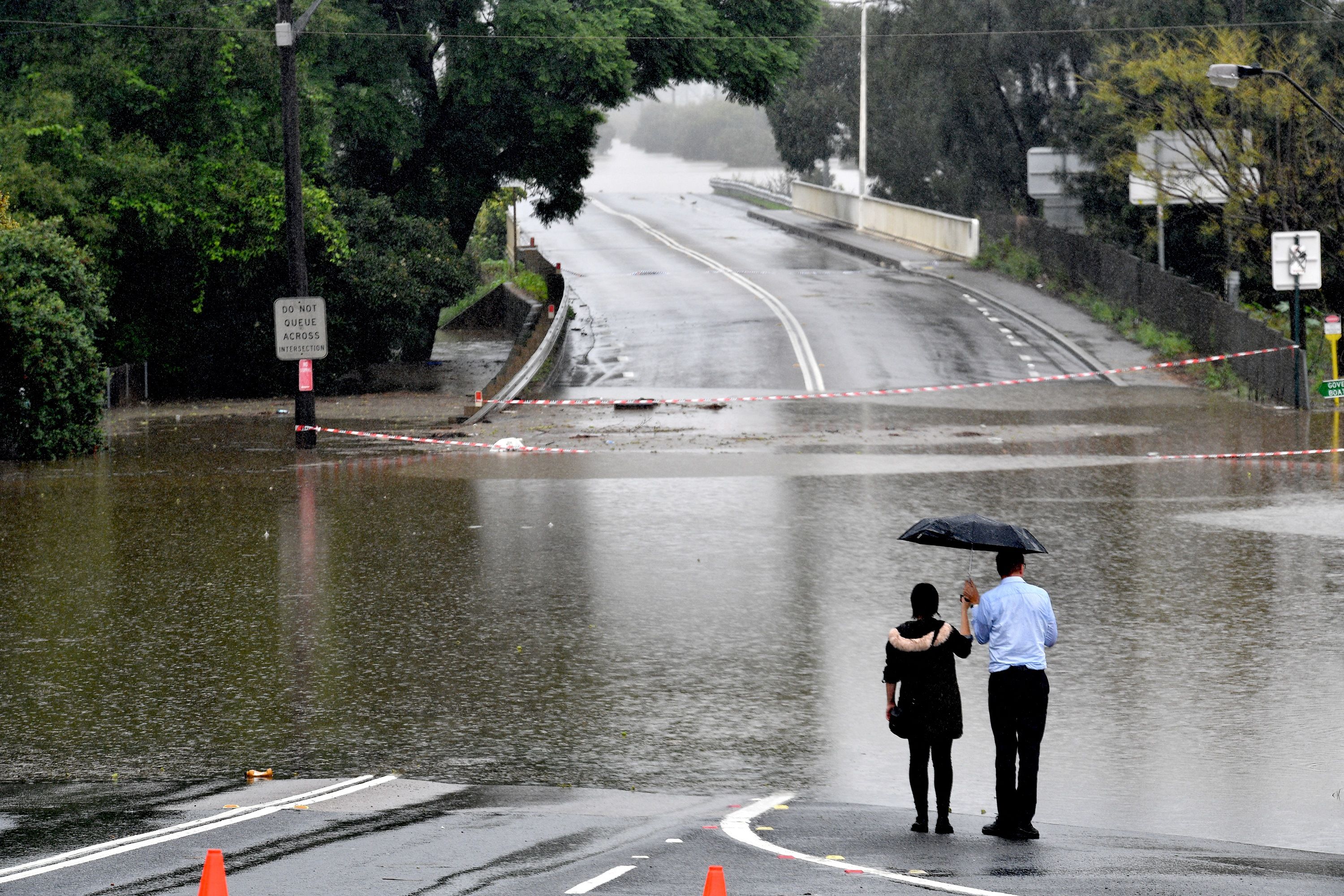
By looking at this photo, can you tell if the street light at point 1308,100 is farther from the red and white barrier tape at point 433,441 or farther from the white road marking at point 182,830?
the white road marking at point 182,830

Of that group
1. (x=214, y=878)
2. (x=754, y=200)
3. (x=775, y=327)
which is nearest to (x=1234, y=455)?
(x=775, y=327)

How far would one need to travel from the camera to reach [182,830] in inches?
296

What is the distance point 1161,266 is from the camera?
124ft

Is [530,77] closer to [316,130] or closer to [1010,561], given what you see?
[316,130]

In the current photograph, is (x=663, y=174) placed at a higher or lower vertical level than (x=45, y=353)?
higher

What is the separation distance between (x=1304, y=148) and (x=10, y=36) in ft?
87.9

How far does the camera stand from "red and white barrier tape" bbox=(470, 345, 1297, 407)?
95.6 ft

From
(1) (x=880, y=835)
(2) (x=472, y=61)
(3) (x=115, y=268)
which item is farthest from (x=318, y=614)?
(2) (x=472, y=61)

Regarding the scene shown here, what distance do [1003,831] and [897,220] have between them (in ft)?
157

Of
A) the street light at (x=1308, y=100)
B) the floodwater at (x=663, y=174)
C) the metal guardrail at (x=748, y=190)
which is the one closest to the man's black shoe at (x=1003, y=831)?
the street light at (x=1308, y=100)

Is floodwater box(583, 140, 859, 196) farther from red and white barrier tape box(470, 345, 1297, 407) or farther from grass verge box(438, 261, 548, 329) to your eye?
red and white barrier tape box(470, 345, 1297, 407)

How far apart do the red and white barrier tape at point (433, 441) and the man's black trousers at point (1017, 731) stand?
1603cm

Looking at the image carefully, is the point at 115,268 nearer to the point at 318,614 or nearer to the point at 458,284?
the point at 458,284

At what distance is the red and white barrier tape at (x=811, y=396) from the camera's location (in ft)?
95.6
